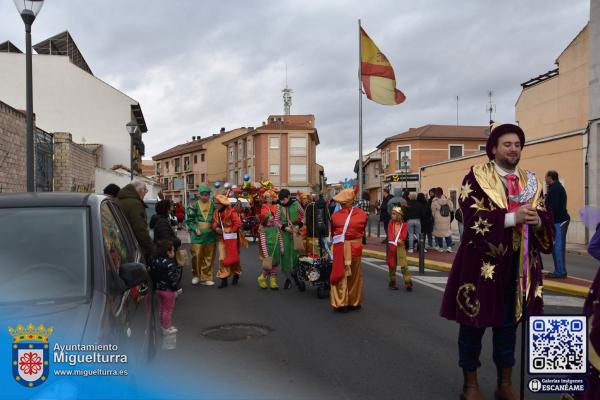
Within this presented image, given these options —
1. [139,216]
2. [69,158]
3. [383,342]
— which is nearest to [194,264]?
[139,216]

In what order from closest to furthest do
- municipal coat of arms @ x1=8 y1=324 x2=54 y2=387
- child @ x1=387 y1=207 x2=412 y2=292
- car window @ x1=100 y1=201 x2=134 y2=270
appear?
municipal coat of arms @ x1=8 y1=324 x2=54 y2=387 < car window @ x1=100 y1=201 x2=134 y2=270 < child @ x1=387 y1=207 x2=412 y2=292

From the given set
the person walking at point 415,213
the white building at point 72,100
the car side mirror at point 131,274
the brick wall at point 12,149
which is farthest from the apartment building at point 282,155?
the car side mirror at point 131,274

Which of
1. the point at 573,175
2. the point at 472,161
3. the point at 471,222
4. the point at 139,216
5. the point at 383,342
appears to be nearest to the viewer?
the point at 471,222

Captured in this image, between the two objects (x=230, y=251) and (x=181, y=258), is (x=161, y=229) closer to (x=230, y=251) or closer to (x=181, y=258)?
(x=230, y=251)

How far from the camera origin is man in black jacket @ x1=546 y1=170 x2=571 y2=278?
945 cm

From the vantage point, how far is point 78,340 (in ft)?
7.11

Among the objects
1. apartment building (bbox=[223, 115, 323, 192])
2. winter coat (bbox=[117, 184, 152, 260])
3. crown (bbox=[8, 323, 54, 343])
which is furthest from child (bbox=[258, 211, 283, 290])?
apartment building (bbox=[223, 115, 323, 192])

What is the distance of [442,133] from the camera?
6112cm

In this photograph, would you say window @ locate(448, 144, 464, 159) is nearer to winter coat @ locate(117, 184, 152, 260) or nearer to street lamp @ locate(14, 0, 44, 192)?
street lamp @ locate(14, 0, 44, 192)

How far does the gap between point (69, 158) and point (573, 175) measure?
1911cm

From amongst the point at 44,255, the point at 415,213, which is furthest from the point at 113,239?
the point at 415,213

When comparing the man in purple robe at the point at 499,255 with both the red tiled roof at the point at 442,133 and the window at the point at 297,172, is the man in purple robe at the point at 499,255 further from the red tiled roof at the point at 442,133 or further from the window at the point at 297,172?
the window at the point at 297,172

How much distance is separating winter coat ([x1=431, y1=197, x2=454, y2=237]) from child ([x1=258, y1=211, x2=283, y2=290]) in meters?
7.22

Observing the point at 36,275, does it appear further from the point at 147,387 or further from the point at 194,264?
the point at 194,264
